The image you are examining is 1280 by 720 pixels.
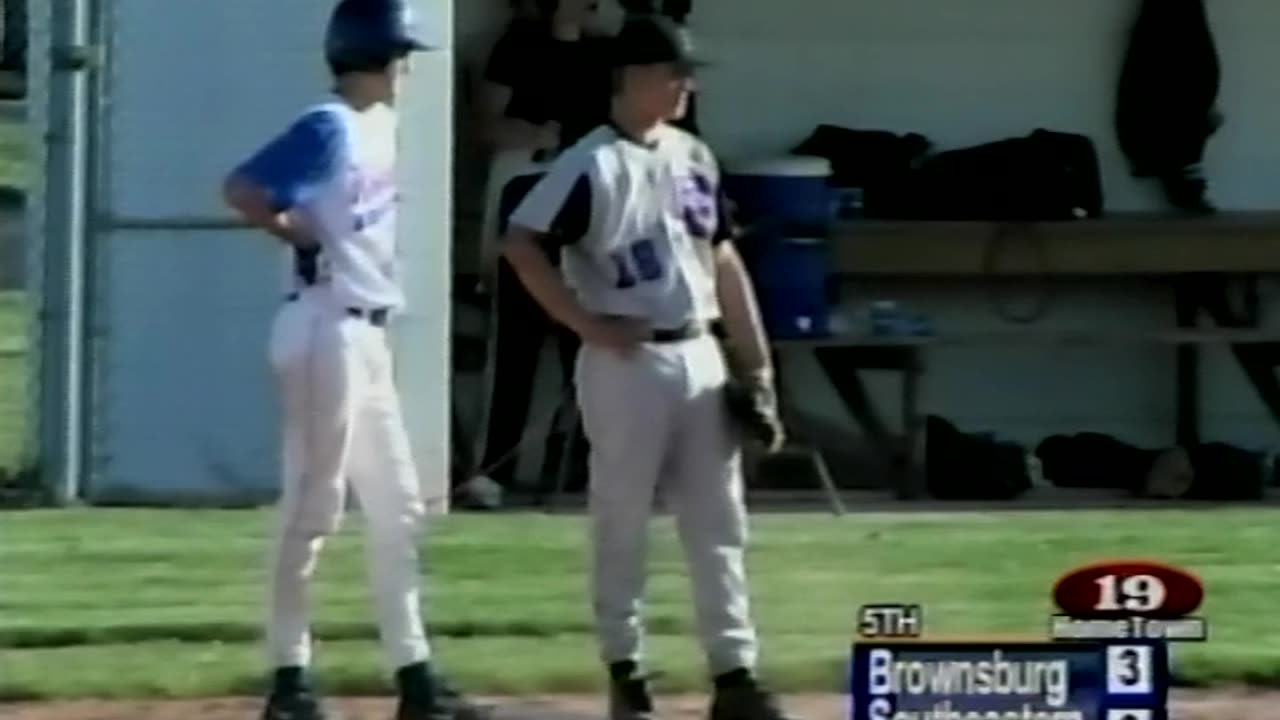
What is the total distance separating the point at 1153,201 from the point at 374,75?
24.5 ft

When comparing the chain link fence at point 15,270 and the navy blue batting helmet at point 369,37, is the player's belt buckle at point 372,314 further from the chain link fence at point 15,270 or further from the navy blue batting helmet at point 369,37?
the chain link fence at point 15,270

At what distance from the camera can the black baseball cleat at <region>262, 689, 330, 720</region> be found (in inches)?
351

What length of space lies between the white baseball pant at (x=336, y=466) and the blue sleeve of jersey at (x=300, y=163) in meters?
0.27

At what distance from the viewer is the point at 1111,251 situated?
15.3m

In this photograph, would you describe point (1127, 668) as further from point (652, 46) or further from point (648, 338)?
point (652, 46)

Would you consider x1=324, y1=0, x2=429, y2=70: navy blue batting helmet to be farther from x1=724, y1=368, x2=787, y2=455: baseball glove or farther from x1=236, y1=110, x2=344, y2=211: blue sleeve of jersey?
x1=724, y1=368, x2=787, y2=455: baseball glove

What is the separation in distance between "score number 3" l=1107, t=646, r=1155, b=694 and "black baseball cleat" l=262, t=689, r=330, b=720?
240 cm

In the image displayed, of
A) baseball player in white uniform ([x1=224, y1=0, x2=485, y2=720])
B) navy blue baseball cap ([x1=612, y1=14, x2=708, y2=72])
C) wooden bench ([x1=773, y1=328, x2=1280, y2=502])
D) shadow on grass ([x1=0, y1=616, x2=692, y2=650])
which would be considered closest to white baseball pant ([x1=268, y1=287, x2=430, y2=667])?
baseball player in white uniform ([x1=224, y1=0, x2=485, y2=720])

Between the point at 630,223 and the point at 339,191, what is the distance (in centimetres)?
73

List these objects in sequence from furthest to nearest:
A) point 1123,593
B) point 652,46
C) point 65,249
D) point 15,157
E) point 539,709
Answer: point 15,157 < point 65,249 < point 539,709 < point 652,46 < point 1123,593

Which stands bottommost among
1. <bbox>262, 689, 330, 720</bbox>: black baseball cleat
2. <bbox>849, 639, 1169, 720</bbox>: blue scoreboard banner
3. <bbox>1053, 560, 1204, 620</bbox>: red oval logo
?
<bbox>262, 689, 330, 720</bbox>: black baseball cleat

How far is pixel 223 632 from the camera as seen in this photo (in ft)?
34.8

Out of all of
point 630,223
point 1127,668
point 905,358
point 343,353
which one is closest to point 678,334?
point 630,223

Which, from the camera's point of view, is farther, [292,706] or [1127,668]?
[292,706]
